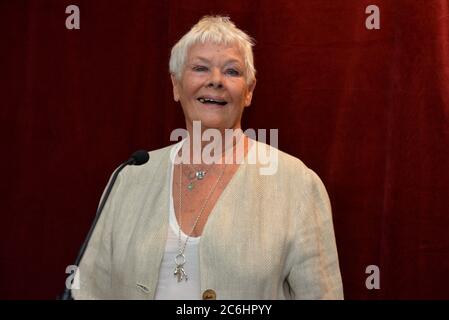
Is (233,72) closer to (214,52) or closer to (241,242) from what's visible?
(214,52)

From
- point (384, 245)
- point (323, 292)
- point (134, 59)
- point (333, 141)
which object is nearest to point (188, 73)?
point (134, 59)

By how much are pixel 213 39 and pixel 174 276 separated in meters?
0.72

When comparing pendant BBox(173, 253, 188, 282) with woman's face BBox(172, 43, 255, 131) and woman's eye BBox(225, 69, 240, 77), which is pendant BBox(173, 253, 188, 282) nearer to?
woman's face BBox(172, 43, 255, 131)

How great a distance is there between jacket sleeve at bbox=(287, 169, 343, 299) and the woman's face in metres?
0.33

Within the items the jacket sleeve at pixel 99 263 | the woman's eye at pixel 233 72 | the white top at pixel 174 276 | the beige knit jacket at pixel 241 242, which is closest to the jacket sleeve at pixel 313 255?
the beige knit jacket at pixel 241 242

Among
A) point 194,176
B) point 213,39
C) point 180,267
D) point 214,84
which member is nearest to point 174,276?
point 180,267

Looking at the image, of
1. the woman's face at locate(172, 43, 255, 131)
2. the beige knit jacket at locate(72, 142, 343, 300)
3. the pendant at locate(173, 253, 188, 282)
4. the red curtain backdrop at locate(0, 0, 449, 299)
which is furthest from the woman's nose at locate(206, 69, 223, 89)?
the pendant at locate(173, 253, 188, 282)

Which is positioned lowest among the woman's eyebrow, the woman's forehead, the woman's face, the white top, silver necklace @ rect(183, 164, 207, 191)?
the white top

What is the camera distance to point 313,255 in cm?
181

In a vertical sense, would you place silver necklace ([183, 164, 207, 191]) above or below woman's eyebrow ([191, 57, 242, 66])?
below

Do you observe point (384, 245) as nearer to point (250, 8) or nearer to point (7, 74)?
point (250, 8)

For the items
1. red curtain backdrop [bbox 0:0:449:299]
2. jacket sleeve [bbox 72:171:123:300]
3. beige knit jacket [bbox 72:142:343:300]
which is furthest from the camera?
red curtain backdrop [bbox 0:0:449:299]

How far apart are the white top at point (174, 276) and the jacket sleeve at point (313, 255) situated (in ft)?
0.91

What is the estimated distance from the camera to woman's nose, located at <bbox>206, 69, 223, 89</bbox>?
1.92m
